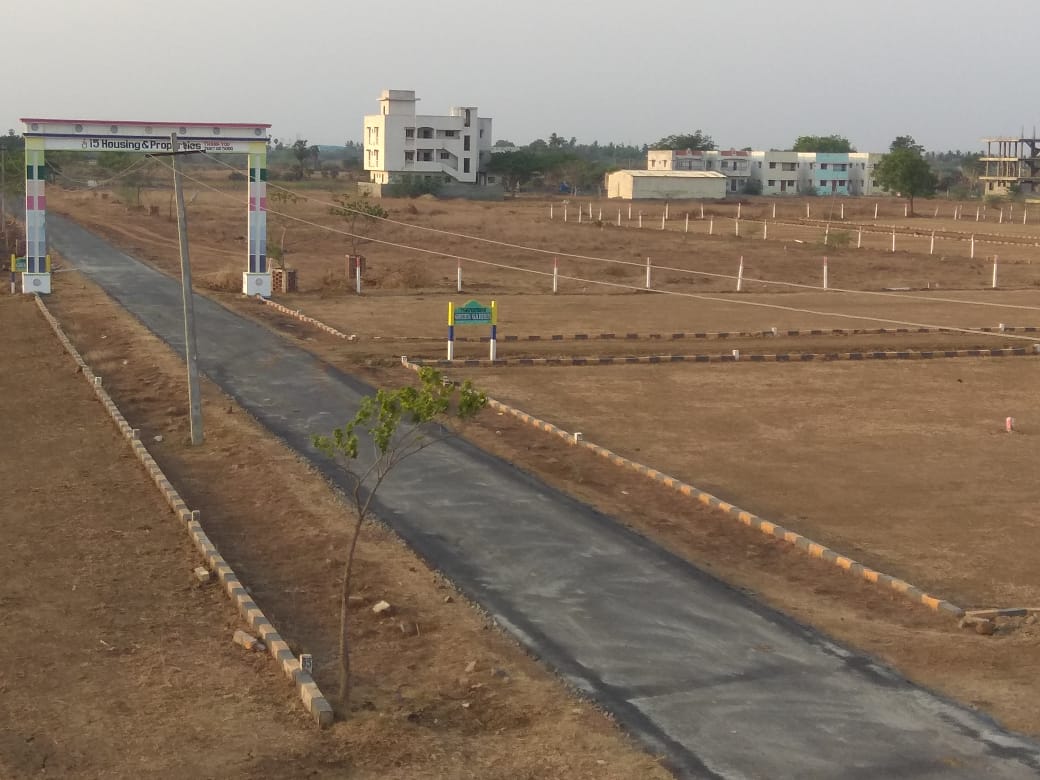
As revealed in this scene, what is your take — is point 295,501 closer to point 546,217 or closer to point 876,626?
point 876,626

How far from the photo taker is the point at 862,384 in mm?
25078

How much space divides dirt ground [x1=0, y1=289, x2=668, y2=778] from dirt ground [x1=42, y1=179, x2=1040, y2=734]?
3088mm

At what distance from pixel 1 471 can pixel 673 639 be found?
10349mm

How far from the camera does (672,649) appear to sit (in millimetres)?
11008

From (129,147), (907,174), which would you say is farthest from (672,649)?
(907,174)

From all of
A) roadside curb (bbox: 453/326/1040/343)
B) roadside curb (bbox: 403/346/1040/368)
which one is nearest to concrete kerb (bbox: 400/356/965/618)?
roadside curb (bbox: 403/346/1040/368)

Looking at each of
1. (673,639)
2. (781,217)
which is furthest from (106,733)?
(781,217)

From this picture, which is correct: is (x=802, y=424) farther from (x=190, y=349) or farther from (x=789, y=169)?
(x=789, y=169)

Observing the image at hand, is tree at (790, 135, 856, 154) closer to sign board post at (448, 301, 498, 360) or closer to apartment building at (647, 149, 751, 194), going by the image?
apartment building at (647, 149, 751, 194)

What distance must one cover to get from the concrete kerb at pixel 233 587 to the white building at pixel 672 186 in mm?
93921

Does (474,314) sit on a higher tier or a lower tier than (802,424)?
higher

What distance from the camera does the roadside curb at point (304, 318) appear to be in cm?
3045

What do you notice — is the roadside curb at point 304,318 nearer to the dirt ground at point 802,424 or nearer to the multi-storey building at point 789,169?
the dirt ground at point 802,424

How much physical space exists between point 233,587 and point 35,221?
91.9 feet
